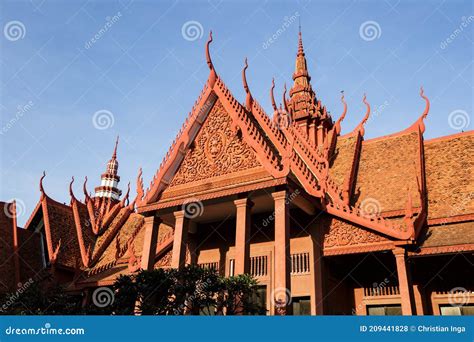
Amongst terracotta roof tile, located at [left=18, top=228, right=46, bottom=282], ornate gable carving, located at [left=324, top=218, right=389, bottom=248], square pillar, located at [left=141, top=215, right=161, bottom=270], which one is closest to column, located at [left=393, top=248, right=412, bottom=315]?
ornate gable carving, located at [left=324, top=218, right=389, bottom=248]

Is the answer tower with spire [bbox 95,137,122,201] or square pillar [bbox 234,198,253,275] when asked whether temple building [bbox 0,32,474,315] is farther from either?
tower with spire [bbox 95,137,122,201]

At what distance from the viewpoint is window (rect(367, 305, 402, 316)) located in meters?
11.1

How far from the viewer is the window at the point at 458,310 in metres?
10.4

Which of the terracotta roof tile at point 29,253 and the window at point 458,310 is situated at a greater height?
the terracotta roof tile at point 29,253

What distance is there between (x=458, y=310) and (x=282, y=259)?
15.5 feet

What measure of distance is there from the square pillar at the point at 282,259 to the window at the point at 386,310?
3.23 m

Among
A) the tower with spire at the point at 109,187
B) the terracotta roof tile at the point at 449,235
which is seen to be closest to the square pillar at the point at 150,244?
the terracotta roof tile at the point at 449,235

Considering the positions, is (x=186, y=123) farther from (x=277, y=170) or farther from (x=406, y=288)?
(x=406, y=288)

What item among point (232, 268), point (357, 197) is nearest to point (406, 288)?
point (357, 197)

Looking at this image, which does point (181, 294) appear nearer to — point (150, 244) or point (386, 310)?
point (150, 244)

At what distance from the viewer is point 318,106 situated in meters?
19.6

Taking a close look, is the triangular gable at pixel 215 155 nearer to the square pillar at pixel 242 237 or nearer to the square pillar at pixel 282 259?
the square pillar at pixel 242 237

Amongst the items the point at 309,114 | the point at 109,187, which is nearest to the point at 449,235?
the point at 309,114
